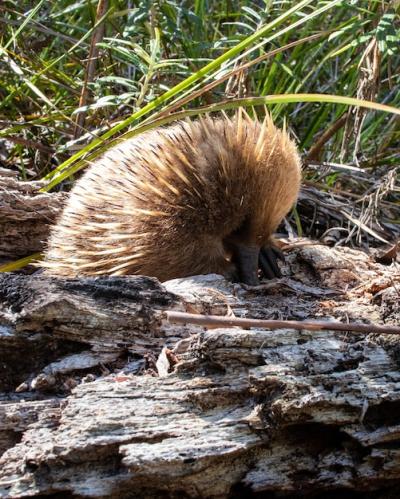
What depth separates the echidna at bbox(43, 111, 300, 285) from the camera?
245cm

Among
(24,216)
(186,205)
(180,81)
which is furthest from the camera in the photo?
(180,81)

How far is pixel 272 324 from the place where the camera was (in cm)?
162

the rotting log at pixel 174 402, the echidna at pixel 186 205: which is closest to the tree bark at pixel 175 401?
the rotting log at pixel 174 402

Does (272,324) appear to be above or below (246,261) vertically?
above

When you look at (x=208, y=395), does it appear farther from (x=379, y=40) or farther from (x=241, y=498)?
(x=379, y=40)

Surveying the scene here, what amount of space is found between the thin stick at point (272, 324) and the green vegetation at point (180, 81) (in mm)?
1270

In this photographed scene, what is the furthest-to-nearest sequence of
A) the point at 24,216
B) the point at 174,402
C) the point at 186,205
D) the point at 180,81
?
the point at 180,81, the point at 24,216, the point at 186,205, the point at 174,402

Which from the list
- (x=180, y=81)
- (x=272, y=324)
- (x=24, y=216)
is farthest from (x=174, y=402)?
(x=180, y=81)

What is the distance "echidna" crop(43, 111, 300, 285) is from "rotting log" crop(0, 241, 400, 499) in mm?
526

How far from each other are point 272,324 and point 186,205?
892 millimetres

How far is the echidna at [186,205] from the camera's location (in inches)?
96.3

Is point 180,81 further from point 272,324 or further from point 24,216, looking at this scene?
point 272,324

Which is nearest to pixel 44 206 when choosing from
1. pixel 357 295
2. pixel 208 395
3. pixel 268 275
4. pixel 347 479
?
pixel 268 275

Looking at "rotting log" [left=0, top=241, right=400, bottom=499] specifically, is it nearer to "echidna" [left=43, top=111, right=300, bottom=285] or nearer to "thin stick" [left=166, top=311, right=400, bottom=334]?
"thin stick" [left=166, top=311, right=400, bottom=334]
